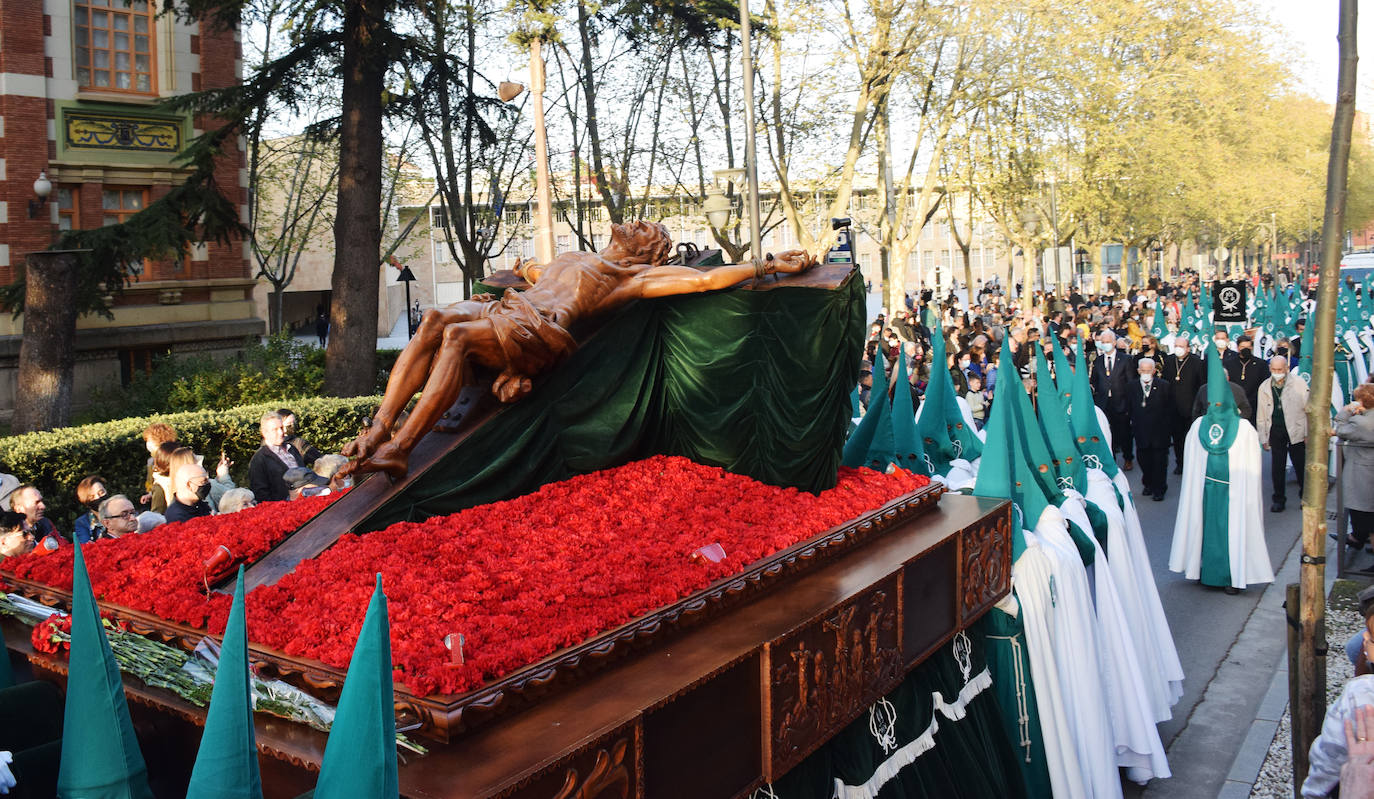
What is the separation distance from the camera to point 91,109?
18219 mm

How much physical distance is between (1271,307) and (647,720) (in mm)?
24194

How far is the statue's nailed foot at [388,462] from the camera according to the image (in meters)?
4.51

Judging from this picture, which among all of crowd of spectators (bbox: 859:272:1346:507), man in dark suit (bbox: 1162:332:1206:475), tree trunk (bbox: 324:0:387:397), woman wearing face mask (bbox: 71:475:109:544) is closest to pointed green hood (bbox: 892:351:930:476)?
crowd of spectators (bbox: 859:272:1346:507)

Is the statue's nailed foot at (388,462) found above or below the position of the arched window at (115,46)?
below

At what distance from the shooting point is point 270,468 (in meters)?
7.93

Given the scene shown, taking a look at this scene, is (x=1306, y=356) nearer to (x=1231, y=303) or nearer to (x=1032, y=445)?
(x=1231, y=303)

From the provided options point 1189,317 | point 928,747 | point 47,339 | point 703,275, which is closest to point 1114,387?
point 1189,317

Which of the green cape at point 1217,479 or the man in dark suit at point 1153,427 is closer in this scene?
the green cape at point 1217,479

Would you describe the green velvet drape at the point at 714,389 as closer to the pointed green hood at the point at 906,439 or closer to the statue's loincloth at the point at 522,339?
the statue's loincloth at the point at 522,339

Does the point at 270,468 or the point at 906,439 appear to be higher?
the point at 906,439

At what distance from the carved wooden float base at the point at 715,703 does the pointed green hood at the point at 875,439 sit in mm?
1319

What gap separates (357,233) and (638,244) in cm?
1051

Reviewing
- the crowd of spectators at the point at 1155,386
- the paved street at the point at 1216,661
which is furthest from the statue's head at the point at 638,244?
the crowd of spectators at the point at 1155,386

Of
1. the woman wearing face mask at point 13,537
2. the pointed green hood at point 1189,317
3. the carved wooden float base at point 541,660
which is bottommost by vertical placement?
the woman wearing face mask at point 13,537
